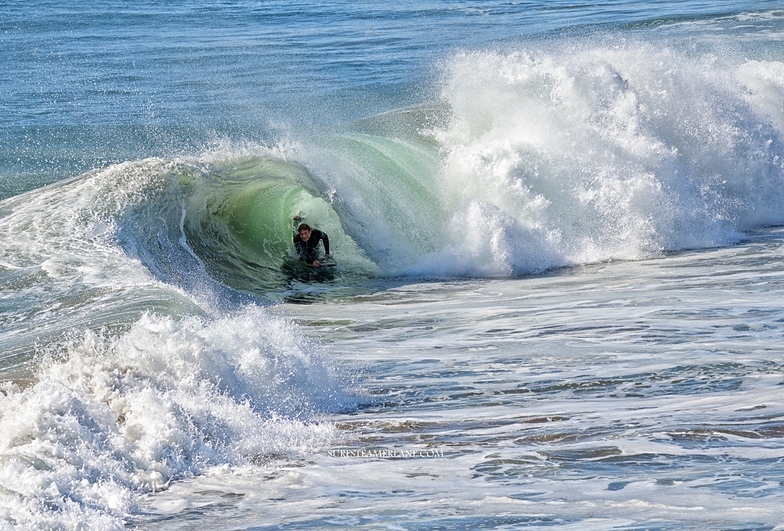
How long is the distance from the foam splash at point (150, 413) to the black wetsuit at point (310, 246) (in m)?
4.62

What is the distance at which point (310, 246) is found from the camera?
486 inches

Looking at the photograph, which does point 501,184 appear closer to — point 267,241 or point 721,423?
point 267,241

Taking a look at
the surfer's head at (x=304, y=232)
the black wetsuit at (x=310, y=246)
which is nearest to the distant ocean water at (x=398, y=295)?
the black wetsuit at (x=310, y=246)

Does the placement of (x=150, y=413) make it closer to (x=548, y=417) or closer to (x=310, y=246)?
(x=548, y=417)

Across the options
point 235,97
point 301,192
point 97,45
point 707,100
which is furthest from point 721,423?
point 97,45

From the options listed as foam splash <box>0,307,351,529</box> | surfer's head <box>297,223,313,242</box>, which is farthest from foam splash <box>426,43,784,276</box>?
foam splash <box>0,307,351,529</box>

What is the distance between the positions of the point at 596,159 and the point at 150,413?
9.03 metres

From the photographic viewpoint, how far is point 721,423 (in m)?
6.12

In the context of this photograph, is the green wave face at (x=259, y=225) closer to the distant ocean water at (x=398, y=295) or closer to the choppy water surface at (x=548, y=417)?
the distant ocean water at (x=398, y=295)

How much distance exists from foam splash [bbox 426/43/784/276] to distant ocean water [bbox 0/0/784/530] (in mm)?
45

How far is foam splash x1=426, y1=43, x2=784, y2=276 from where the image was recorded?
41.1 ft

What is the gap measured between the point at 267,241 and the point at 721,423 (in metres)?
8.04

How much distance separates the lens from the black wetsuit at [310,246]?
1231 centimetres

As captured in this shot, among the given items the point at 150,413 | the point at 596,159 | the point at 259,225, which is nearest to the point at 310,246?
the point at 259,225
